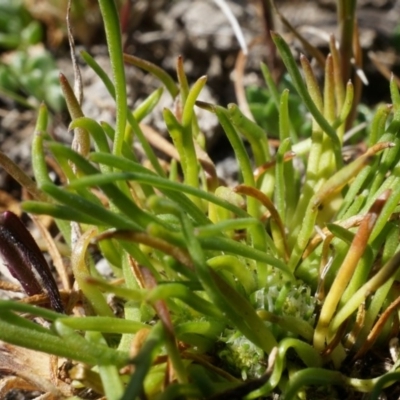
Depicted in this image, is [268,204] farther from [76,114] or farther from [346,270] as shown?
[76,114]

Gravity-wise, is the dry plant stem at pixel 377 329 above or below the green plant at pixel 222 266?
below

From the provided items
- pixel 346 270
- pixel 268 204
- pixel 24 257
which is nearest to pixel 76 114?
pixel 24 257

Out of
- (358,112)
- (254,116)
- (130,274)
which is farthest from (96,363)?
(358,112)

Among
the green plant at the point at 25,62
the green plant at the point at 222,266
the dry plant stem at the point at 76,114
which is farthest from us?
the green plant at the point at 25,62

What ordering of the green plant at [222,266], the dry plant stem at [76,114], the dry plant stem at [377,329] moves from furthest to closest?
1. the dry plant stem at [76,114]
2. the dry plant stem at [377,329]
3. the green plant at [222,266]

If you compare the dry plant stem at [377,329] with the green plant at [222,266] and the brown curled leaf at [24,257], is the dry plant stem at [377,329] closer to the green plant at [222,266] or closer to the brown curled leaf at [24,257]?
the green plant at [222,266]

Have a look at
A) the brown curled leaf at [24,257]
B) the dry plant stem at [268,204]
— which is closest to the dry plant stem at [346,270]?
the dry plant stem at [268,204]

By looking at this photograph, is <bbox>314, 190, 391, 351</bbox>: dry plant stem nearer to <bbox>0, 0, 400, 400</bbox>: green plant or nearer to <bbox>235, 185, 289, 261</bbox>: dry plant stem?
<bbox>0, 0, 400, 400</bbox>: green plant

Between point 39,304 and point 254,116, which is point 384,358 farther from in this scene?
point 254,116

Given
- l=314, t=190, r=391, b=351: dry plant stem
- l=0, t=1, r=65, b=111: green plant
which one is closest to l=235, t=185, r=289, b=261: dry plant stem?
l=314, t=190, r=391, b=351: dry plant stem
